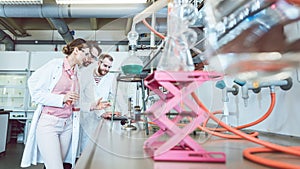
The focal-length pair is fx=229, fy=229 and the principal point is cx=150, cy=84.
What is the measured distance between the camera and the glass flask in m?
0.74

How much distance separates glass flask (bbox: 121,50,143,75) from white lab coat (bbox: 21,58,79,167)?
65 cm

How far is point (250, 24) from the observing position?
39 centimetres

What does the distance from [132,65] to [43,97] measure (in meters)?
0.80

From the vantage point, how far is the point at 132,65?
74cm

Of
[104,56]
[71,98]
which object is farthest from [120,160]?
[71,98]

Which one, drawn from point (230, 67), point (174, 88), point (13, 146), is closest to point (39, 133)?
point (174, 88)

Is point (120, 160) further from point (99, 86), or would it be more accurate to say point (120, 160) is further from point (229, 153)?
point (99, 86)

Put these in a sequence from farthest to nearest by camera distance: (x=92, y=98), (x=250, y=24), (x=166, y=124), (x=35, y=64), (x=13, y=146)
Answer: (x=35, y=64), (x=13, y=146), (x=92, y=98), (x=166, y=124), (x=250, y=24)

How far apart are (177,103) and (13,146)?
15.8 feet

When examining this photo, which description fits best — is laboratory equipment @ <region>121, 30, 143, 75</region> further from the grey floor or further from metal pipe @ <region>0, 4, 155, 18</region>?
metal pipe @ <region>0, 4, 155, 18</region>

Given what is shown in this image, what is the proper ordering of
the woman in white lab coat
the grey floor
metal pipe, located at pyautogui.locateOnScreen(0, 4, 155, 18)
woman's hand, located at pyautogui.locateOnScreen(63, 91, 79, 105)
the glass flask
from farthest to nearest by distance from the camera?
metal pipe, located at pyautogui.locateOnScreen(0, 4, 155, 18) < the woman in white lab coat < woman's hand, located at pyautogui.locateOnScreen(63, 91, 79, 105) < the glass flask < the grey floor

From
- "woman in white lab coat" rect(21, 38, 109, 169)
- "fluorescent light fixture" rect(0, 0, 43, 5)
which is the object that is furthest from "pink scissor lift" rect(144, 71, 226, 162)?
"fluorescent light fixture" rect(0, 0, 43, 5)

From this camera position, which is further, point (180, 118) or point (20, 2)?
point (20, 2)

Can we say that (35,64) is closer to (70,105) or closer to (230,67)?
(70,105)
